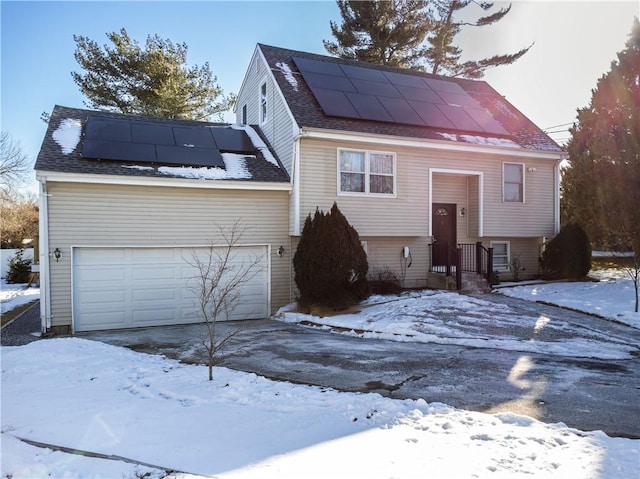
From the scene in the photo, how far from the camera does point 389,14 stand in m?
24.2

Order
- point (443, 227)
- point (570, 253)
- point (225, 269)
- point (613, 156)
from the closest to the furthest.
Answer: point (225, 269), point (570, 253), point (443, 227), point (613, 156)

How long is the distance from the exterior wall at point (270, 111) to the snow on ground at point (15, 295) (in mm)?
9632

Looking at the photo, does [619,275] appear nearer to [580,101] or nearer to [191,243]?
[580,101]

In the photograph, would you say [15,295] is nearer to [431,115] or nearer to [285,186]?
[285,186]

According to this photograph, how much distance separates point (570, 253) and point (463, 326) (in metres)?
7.19

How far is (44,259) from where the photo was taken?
1010 cm

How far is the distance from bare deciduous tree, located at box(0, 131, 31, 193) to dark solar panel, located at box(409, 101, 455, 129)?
22.6 m

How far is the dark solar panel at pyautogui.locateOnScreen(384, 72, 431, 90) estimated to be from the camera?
1535 centimetres

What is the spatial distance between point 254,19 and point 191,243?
7.20 meters

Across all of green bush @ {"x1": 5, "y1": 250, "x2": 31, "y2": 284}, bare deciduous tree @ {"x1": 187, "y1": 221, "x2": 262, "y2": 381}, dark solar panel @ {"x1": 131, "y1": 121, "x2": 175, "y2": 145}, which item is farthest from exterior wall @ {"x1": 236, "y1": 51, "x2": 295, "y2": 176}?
green bush @ {"x1": 5, "y1": 250, "x2": 31, "y2": 284}

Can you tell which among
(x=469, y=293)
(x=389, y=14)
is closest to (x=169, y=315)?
(x=469, y=293)

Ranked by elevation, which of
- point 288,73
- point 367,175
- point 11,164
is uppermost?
point 288,73

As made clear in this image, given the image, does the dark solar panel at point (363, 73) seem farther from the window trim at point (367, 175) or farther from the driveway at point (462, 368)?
the driveway at point (462, 368)

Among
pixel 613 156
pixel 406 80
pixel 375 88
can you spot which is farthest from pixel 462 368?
pixel 613 156
